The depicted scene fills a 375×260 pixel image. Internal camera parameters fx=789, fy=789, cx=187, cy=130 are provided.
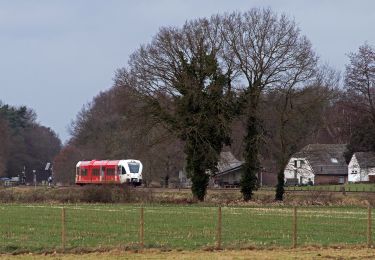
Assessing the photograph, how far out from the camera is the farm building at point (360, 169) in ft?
351

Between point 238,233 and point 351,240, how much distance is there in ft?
14.8

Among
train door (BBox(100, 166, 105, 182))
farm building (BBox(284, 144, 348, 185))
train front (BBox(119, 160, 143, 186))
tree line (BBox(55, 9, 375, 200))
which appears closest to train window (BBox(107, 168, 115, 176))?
train door (BBox(100, 166, 105, 182))

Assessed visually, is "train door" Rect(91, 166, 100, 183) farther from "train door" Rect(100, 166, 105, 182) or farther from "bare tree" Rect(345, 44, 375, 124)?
"bare tree" Rect(345, 44, 375, 124)

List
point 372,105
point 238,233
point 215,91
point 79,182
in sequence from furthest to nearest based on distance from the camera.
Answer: point 79,182 < point 372,105 < point 215,91 < point 238,233

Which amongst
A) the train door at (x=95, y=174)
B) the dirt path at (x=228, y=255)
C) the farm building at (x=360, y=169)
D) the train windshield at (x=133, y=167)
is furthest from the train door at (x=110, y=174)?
the dirt path at (x=228, y=255)

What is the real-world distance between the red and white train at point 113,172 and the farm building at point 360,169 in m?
35.7

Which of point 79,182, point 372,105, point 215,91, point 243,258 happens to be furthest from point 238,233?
point 79,182

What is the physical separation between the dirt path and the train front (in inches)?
2230

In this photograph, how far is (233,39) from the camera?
64.2 m

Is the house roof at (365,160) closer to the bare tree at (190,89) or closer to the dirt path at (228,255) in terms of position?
the bare tree at (190,89)

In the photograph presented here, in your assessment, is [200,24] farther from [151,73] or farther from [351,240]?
[351,240]

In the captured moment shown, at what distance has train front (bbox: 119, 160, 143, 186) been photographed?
7981 cm

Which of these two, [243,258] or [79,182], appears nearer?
[243,258]

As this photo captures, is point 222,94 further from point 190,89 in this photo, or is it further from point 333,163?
point 333,163
